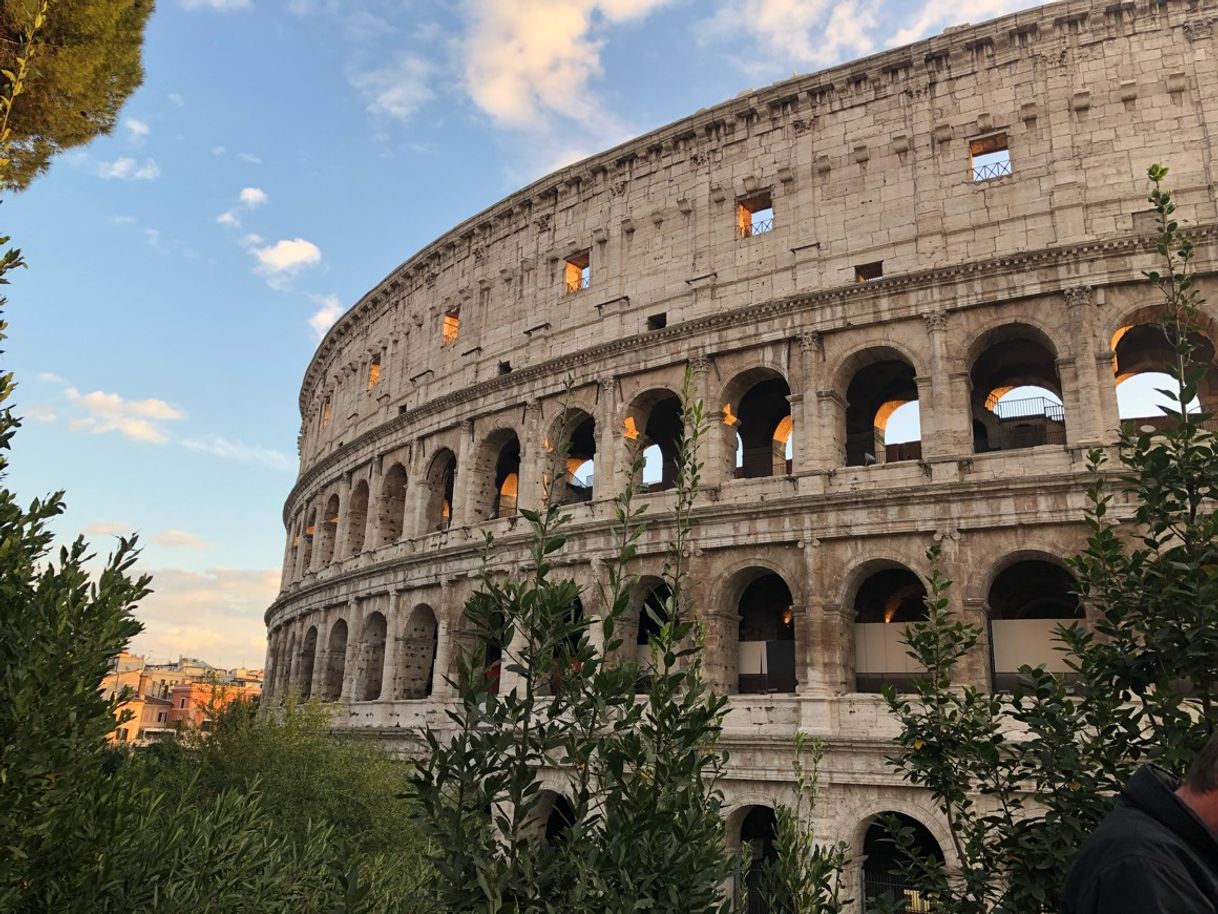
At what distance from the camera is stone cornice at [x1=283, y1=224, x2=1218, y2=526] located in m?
17.2

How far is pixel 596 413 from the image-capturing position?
22.4 meters

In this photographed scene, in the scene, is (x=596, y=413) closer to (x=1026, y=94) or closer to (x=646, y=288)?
(x=646, y=288)

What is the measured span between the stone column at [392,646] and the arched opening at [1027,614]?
16.1 metres

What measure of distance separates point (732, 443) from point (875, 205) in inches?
247

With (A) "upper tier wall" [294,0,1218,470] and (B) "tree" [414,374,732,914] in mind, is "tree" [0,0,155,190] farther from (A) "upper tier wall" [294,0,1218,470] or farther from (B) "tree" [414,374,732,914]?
(A) "upper tier wall" [294,0,1218,470]

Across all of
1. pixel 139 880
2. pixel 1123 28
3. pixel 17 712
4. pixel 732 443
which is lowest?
pixel 139 880

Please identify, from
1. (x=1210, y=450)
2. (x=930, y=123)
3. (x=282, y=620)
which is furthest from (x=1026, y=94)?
(x=282, y=620)

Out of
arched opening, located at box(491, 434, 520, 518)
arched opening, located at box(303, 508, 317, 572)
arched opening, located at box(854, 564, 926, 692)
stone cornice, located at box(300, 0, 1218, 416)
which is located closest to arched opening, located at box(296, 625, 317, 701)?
arched opening, located at box(303, 508, 317, 572)

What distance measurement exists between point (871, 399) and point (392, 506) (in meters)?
15.9

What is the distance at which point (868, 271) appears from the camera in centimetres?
1967

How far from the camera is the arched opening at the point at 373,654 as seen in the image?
89.0 feet

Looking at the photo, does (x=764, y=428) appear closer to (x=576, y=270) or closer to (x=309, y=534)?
(x=576, y=270)

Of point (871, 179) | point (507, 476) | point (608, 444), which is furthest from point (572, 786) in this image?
point (507, 476)

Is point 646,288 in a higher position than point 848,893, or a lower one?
higher
